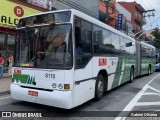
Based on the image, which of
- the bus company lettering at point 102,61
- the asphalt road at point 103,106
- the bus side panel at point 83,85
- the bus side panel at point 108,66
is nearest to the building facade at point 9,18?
the asphalt road at point 103,106

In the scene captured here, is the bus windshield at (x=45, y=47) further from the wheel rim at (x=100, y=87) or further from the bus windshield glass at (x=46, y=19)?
the wheel rim at (x=100, y=87)

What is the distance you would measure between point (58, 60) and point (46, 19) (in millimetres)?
1399

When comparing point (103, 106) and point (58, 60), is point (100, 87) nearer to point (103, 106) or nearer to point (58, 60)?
point (103, 106)

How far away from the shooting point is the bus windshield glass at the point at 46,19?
249 inches

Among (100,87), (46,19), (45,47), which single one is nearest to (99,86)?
(100,87)

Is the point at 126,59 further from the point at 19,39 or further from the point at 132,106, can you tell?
the point at 19,39

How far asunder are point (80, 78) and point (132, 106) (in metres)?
2.39

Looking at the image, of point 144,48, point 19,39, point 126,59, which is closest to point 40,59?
point 19,39

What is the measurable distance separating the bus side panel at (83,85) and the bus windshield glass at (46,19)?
1.55 metres

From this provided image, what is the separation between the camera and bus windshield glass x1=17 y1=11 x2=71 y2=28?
20.7 feet

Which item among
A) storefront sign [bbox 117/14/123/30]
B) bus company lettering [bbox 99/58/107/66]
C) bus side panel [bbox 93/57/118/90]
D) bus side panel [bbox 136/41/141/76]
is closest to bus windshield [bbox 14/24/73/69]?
bus side panel [bbox 93/57/118/90]

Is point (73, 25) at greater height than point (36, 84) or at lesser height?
greater

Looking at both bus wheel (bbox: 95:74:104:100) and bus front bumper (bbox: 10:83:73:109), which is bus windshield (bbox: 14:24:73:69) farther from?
bus wheel (bbox: 95:74:104:100)

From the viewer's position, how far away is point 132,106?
7.61 metres
